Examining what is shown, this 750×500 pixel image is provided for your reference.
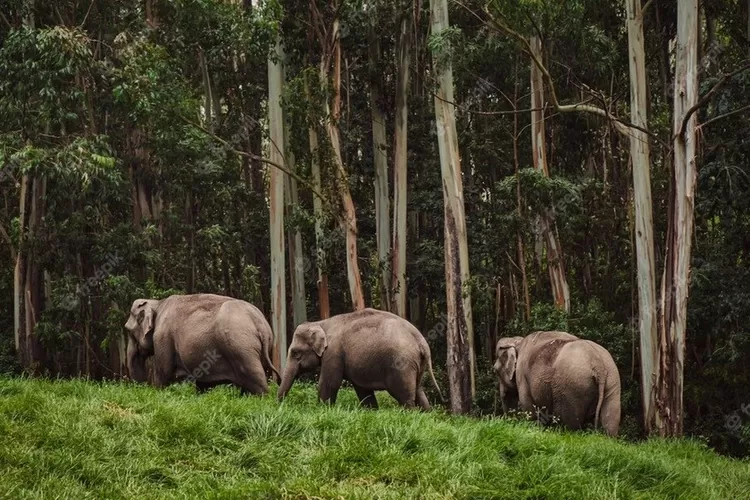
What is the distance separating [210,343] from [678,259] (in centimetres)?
642

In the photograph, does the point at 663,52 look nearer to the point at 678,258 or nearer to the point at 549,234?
the point at 549,234

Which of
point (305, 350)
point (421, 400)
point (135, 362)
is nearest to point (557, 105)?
point (421, 400)

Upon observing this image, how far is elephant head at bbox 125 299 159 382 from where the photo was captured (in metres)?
12.7

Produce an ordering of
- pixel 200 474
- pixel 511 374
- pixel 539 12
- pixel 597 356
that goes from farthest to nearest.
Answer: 1. pixel 539 12
2. pixel 511 374
3. pixel 597 356
4. pixel 200 474

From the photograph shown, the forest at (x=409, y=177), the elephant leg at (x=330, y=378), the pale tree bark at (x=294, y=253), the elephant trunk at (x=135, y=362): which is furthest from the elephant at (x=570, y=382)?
the pale tree bark at (x=294, y=253)

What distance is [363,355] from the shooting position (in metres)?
11.7

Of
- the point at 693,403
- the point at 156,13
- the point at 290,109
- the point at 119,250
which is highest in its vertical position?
the point at 156,13

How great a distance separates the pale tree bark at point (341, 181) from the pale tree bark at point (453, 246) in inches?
114

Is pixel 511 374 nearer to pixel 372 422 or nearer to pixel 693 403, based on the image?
pixel 372 422

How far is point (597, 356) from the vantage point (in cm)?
1197

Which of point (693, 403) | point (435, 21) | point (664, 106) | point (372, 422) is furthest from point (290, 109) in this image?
point (372, 422)

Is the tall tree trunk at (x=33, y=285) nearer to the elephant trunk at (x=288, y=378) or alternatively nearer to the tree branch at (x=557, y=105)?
the tree branch at (x=557, y=105)

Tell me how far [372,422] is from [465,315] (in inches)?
374

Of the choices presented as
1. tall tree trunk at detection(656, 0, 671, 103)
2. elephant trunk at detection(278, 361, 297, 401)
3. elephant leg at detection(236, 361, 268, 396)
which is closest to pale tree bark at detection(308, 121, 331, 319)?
tall tree trunk at detection(656, 0, 671, 103)
